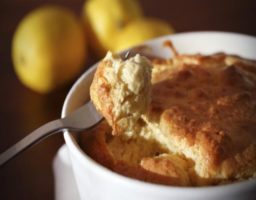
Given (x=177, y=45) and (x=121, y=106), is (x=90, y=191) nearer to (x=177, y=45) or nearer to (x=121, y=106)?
(x=121, y=106)

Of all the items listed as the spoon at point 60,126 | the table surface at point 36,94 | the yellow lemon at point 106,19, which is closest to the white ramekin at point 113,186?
the spoon at point 60,126

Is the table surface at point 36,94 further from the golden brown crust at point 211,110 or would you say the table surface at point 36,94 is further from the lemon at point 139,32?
the golden brown crust at point 211,110

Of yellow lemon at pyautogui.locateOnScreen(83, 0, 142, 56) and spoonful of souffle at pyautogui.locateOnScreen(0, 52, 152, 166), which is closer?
spoonful of souffle at pyautogui.locateOnScreen(0, 52, 152, 166)

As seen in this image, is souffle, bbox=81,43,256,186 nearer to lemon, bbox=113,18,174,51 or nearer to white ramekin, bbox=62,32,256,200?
white ramekin, bbox=62,32,256,200

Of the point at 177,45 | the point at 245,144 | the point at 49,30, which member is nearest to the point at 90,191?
the point at 245,144

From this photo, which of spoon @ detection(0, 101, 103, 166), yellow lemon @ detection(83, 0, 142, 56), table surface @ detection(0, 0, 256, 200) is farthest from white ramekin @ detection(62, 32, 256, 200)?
yellow lemon @ detection(83, 0, 142, 56)

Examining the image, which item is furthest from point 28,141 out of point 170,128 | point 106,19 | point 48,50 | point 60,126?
point 106,19
